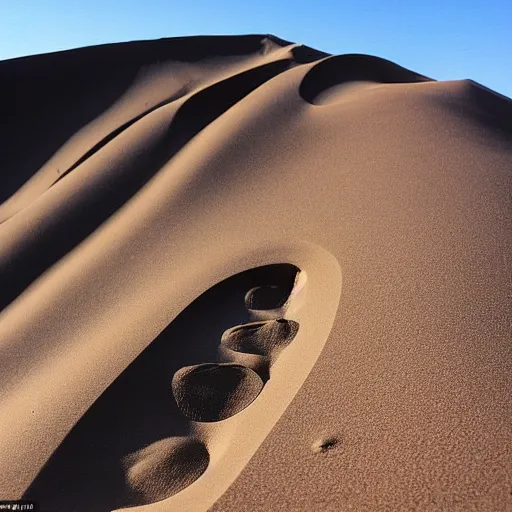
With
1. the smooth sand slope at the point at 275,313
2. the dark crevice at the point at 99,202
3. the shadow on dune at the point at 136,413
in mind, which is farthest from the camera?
the dark crevice at the point at 99,202

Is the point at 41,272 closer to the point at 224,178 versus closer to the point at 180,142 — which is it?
the point at 224,178

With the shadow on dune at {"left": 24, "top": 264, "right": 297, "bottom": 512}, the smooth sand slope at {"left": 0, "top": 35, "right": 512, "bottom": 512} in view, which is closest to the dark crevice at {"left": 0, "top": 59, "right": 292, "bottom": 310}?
the smooth sand slope at {"left": 0, "top": 35, "right": 512, "bottom": 512}

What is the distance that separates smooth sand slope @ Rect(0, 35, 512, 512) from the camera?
153cm

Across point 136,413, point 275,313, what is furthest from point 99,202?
point 136,413

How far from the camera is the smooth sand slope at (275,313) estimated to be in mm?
1534

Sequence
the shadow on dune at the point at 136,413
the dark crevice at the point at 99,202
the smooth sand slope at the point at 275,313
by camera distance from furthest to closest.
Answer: the dark crevice at the point at 99,202 < the shadow on dune at the point at 136,413 < the smooth sand slope at the point at 275,313

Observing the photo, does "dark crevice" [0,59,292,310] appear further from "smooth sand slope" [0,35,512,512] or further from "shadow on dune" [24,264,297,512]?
"shadow on dune" [24,264,297,512]

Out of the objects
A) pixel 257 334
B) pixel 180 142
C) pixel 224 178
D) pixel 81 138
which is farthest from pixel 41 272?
pixel 81 138

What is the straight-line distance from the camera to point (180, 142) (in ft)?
16.2

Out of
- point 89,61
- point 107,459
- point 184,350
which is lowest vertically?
point 107,459

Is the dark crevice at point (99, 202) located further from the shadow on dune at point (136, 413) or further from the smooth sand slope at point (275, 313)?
the shadow on dune at point (136, 413)

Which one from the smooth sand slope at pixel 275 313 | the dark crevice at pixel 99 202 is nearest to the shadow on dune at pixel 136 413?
the smooth sand slope at pixel 275 313

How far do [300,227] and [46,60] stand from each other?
709cm

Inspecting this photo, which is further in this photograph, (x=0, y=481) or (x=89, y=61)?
(x=89, y=61)
